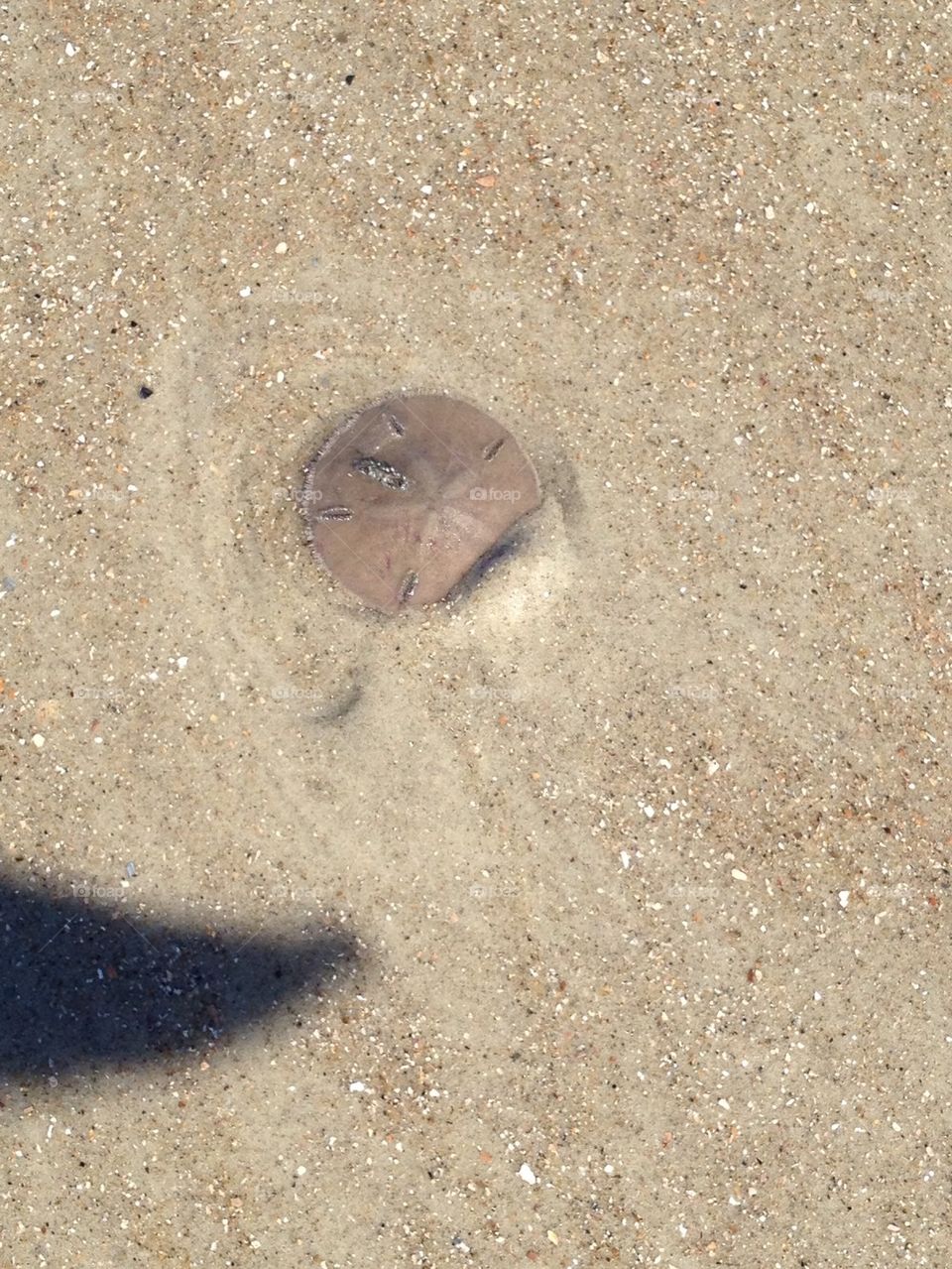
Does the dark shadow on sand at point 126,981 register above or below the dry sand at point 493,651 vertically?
below

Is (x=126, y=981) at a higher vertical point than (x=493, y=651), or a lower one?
lower

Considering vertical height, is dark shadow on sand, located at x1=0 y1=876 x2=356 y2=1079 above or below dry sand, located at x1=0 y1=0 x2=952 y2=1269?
below

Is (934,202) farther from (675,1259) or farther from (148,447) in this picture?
(675,1259)
